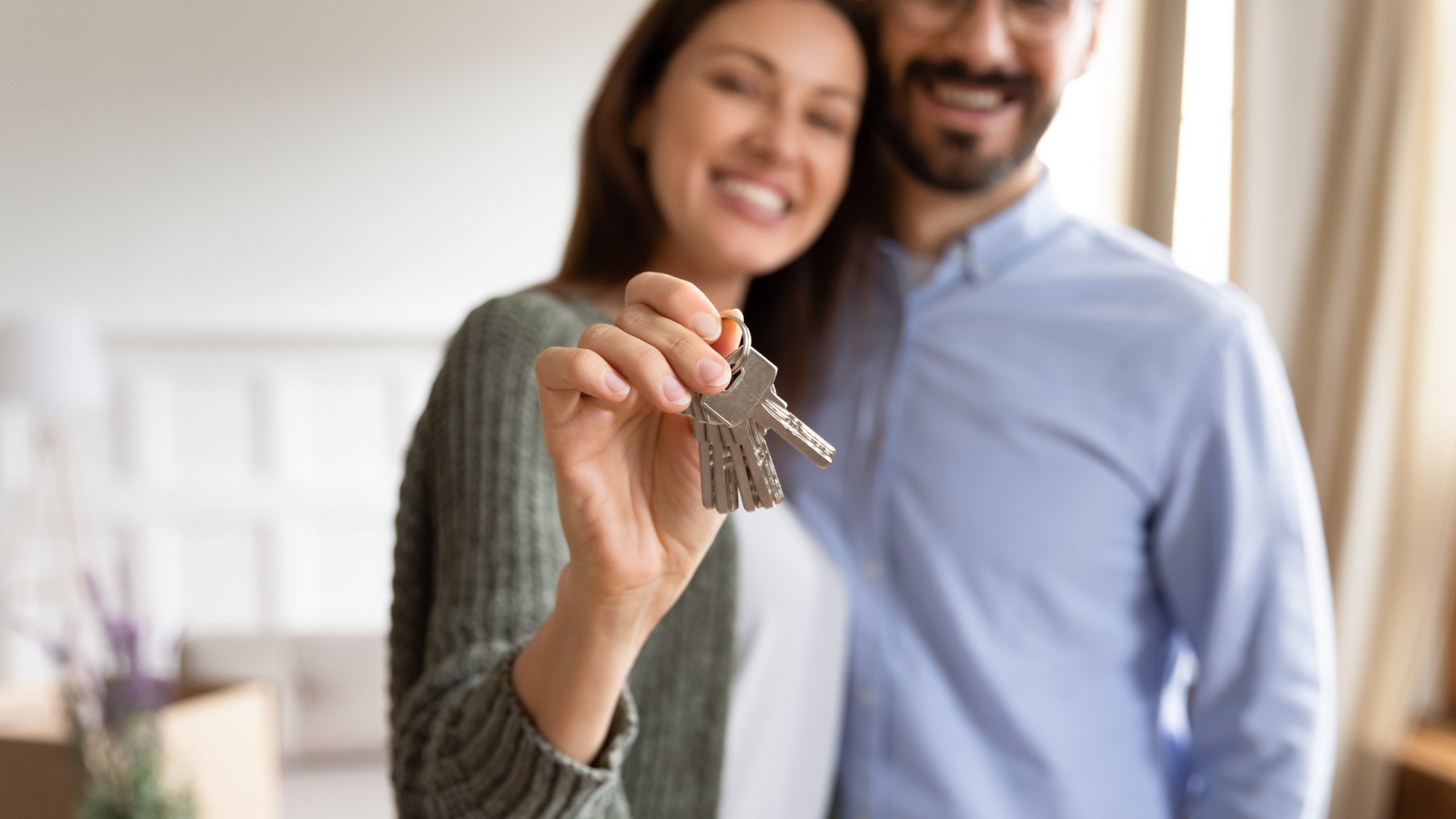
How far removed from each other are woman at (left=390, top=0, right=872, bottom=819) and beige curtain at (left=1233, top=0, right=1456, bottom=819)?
1.33 m

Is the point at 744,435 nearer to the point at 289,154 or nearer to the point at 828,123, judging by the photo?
the point at 828,123

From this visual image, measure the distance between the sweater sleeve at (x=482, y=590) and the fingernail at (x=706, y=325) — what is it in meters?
0.29

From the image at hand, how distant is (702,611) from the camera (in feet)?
3.36

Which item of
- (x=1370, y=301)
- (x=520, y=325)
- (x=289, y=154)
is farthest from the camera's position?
(x=289, y=154)

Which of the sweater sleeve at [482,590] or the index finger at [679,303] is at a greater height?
the index finger at [679,303]

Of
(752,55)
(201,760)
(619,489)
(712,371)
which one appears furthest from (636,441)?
(201,760)

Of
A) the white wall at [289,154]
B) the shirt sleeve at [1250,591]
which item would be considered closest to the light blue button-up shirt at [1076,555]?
the shirt sleeve at [1250,591]

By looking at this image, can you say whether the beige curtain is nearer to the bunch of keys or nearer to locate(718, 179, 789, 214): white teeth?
locate(718, 179, 789, 214): white teeth

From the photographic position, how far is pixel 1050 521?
4.03 ft

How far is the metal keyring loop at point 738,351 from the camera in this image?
0.62m

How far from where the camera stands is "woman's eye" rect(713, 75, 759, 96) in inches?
46.4

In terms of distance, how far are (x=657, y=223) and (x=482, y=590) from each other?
532 millimetres

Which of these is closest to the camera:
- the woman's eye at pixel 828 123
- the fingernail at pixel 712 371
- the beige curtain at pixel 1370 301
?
the fingernail at pixel 712 371

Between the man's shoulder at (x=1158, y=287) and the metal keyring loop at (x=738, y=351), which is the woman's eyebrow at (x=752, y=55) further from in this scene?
the metal keyring loop at (x=738, y=351)
